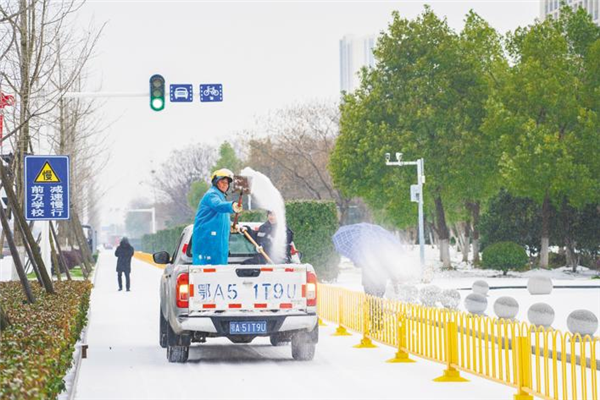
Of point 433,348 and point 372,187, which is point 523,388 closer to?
point 433,348

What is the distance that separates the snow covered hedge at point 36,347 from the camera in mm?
6938

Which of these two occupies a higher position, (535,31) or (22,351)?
(535,31)

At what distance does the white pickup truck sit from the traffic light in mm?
8745

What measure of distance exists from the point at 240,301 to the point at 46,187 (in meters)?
8.36

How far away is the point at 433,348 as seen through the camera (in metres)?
14.6

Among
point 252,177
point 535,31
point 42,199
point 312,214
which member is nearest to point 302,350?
point 252,177

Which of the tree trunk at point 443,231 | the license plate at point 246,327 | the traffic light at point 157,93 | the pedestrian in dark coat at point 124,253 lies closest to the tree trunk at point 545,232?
the tree trunk at point 443,231

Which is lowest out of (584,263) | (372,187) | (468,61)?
(584,263)

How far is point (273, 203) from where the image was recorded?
1603cm

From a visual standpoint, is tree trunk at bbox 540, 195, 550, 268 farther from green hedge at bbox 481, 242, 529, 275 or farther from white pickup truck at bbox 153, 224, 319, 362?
white pickup truck at bbox 153, 224, 319, 362

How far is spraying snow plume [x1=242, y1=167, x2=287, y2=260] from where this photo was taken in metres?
15.5

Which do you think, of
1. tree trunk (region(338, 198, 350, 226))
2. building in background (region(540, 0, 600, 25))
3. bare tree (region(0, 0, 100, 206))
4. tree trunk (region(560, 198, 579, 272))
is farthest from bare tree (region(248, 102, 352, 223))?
building in background (region(540, 0, 600, 25))

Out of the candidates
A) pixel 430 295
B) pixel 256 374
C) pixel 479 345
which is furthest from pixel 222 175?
pixel 430 295

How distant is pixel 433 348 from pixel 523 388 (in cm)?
351
